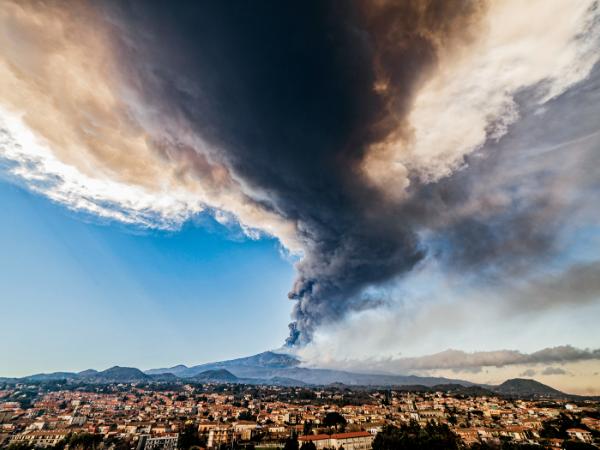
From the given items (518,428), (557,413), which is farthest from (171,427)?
(557,413)

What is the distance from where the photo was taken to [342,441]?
182 feet

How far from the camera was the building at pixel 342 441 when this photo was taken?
179 ft

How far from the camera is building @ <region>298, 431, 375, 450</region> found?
54656 millimetres

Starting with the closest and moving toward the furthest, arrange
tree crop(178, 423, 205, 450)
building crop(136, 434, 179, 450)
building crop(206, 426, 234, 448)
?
1. tree crop(178, 423, 205, 450)
2. building crop(136, 434, 179, 450)
3. building crop(206, 426, 234, 448)

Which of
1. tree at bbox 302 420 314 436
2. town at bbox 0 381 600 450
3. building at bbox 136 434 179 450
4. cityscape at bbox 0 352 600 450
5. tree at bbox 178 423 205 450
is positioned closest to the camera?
cityscape at bbox 0 352 600 450

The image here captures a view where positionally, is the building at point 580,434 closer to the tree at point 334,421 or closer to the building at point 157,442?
the tree at point 334,421

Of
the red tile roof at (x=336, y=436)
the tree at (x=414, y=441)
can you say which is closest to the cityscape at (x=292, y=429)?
the red tile roof at (x=336, y=436)

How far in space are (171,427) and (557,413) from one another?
94.7m

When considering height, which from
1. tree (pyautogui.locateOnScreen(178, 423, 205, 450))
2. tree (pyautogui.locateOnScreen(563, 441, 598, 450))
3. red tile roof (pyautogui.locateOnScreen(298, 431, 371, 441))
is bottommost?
tree (pyautogui.locateOnScreen(563, 441, 598, 450))

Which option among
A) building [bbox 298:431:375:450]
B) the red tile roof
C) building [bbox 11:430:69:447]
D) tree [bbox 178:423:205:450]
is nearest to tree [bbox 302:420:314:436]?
the red tile roof

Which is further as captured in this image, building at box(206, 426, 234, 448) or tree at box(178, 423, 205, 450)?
building at box(206, 426, 234, 448)

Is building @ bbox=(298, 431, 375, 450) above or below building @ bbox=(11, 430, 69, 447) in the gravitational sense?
below

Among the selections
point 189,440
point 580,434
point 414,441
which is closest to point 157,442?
point 189,440

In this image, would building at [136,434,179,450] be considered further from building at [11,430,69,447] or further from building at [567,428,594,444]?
building at [567,428,594,444]
